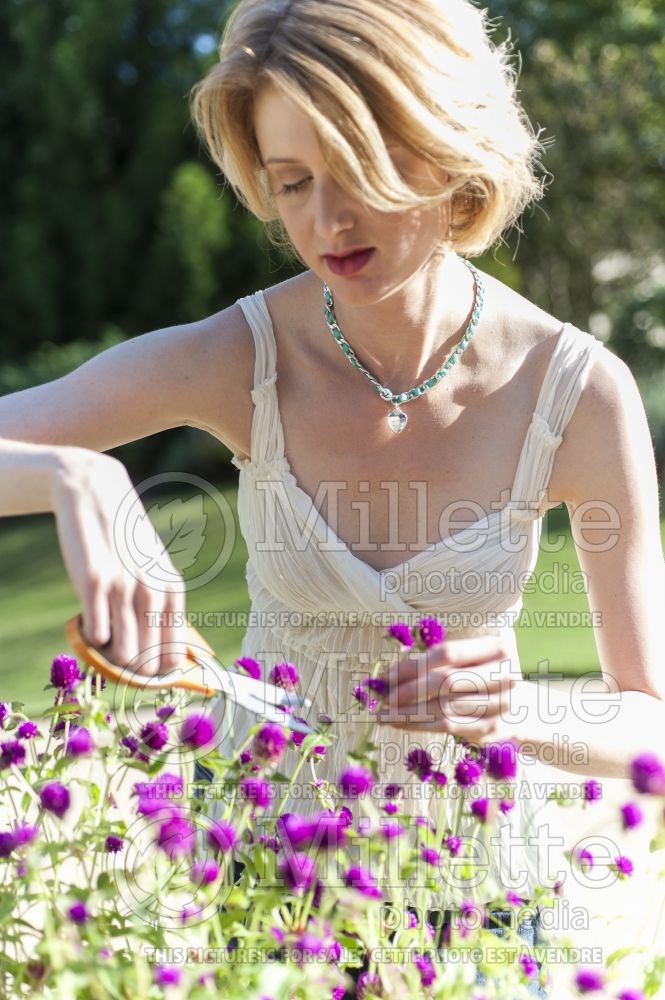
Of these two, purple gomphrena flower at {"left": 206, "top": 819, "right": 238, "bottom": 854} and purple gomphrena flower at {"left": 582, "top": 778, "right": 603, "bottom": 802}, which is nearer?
purple gomphrena flower at {"left": 206, "top": 819, "right": 238, "bottom": 854}

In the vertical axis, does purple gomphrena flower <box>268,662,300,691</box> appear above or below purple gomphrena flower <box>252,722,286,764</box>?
below

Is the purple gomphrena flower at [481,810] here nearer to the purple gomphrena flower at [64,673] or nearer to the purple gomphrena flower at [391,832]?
the purple gomphrena flower at [391,832]

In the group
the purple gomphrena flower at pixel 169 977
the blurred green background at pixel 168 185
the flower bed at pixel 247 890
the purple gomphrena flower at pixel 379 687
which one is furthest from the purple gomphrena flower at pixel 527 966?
the blurred green background at pixel 168 185

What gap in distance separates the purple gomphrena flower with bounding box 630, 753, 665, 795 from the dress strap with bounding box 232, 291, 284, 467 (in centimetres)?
90

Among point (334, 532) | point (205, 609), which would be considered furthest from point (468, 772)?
point (205, 609)

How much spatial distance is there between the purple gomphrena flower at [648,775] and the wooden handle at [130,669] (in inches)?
16.4

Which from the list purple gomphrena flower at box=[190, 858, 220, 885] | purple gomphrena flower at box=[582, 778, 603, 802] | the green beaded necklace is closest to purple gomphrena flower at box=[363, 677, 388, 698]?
purple gomphrena flower at box=[190, 858, 220, 885]

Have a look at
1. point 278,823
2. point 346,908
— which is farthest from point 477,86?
point 346,908

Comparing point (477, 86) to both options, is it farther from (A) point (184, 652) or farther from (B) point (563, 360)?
(A) point (184, 652)

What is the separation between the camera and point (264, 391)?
190 cm

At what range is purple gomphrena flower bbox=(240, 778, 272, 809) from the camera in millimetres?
1118

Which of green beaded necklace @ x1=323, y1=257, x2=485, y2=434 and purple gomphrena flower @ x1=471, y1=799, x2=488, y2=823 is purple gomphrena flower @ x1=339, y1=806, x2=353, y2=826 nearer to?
purple gomphrena flower @ x1=471, y1=799, x2=488, y2=823

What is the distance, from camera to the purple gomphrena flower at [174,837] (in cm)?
106

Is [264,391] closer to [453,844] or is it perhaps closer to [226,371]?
[226,371]
